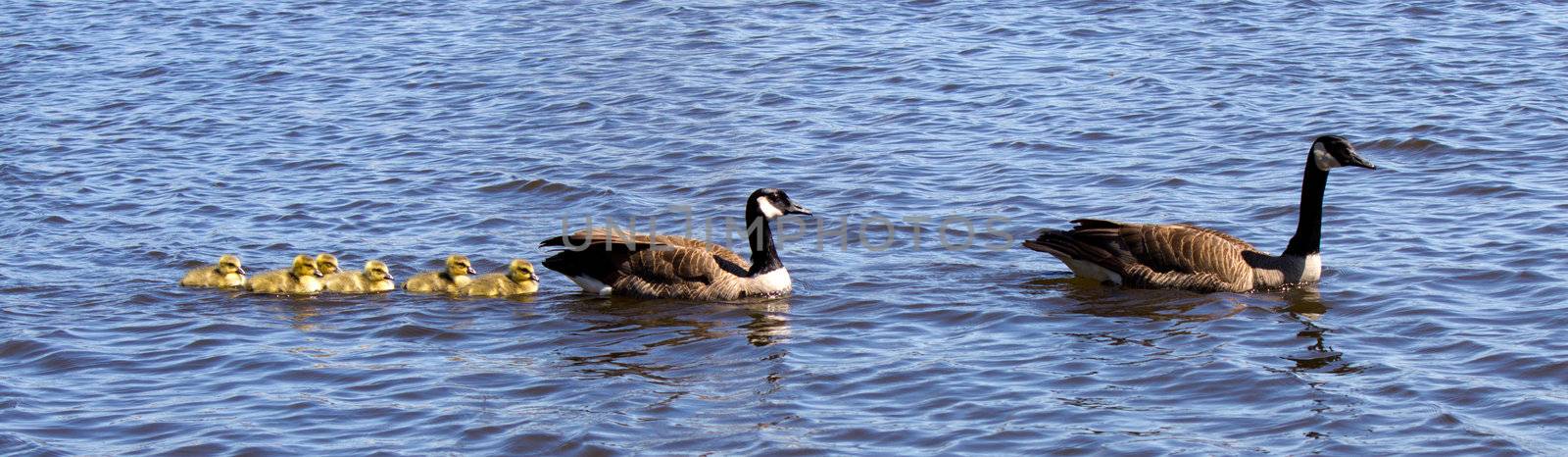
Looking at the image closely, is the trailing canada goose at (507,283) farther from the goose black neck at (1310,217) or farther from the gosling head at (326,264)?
the goose black neck at (1310,217)

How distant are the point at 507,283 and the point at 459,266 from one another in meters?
0.35

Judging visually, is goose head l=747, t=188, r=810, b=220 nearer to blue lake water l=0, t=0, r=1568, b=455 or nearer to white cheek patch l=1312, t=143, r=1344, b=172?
blue lake water l=0, t=0, r=1568, b=455

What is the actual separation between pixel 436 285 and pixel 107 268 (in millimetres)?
2626

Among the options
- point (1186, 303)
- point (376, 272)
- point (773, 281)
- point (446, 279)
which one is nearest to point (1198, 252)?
point (1186, 303)

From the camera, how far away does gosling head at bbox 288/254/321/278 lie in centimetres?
1174

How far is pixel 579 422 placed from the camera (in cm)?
890

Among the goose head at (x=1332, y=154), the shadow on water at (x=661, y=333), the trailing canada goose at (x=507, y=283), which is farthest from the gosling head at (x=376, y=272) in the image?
the goose head at (x=1332, y=154)

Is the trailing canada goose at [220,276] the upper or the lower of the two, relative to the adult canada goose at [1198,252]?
lower

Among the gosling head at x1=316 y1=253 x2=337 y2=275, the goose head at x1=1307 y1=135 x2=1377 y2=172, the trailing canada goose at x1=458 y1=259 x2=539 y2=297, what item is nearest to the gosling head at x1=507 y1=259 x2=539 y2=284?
the trailing canada goose at x1=458 y1=259 x2=539 y2=297

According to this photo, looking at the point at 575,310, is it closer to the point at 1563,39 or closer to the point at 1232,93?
the point at 1232,93

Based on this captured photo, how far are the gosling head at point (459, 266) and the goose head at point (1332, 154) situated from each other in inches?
218

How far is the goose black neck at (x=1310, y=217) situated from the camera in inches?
452

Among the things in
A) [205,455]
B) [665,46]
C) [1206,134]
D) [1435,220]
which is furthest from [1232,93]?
[205,455]

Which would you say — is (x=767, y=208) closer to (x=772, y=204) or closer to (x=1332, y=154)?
(x=772, y=204)
